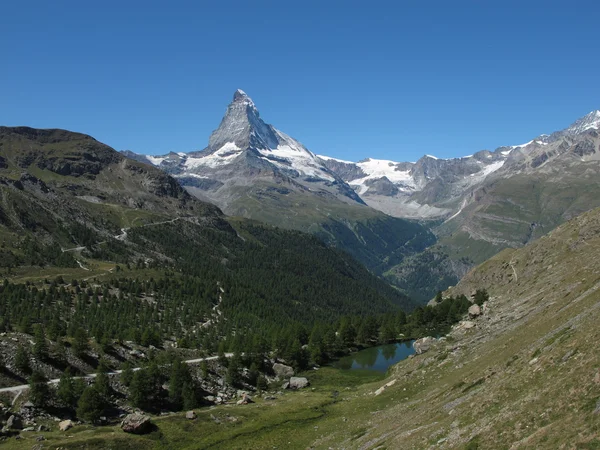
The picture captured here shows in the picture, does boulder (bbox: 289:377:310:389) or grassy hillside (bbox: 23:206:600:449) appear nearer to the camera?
grassy hillside (bbox: 23:206:600:449)

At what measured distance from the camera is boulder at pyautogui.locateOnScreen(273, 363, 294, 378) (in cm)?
14831

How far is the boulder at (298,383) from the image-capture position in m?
133

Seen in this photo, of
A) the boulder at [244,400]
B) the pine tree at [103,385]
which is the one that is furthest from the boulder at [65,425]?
the boulder at [244,400]

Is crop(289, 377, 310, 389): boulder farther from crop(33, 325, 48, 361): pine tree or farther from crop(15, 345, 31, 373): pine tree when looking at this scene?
crop(15, 345, 31, 373): pine tree

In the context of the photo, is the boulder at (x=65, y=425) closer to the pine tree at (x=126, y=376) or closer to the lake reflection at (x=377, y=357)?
the pine tree at (x=126, y=376)

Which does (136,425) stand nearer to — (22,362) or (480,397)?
(22,362)

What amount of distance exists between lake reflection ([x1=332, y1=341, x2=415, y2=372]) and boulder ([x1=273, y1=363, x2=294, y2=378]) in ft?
75.8

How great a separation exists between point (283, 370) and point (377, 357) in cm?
4632

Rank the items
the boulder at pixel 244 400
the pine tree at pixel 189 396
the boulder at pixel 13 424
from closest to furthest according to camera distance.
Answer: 1. the boulder at pixel 13 424
2. the pine tree at pixel 189 396
3. the boulder at pixel 244 400

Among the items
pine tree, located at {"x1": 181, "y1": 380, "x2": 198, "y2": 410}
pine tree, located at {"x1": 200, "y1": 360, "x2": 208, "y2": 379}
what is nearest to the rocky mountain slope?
pine tree, located at {"x1": 181, "y1": 380, "x2": 198, "y2": 410}

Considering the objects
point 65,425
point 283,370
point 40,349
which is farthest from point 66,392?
point 283,370

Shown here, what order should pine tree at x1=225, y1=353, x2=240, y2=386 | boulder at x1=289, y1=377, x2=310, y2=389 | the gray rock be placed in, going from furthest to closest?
boulder at x1=289, y1=377, x2=310, y2=389
pine tree at x1=225, y1=353, x2=240, y2=386
the gray rock

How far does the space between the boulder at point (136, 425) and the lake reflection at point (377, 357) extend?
294ft

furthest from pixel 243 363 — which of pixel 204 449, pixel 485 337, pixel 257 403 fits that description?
pixel 485 337
